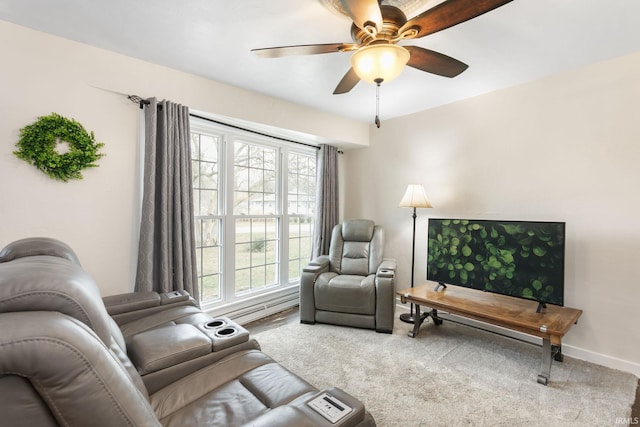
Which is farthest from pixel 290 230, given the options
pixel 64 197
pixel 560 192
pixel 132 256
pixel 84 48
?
pixel 560 192

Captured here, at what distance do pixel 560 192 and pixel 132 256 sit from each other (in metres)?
3.84

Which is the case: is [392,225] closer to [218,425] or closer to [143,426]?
[218,425]

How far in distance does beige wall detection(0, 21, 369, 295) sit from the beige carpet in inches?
65.9

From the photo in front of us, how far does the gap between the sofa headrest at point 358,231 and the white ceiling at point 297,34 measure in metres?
1.73

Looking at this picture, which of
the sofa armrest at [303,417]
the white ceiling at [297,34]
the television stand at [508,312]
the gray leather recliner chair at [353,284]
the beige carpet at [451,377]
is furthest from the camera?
the gray leather recliner chair at [353,284]

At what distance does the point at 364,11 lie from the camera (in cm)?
131

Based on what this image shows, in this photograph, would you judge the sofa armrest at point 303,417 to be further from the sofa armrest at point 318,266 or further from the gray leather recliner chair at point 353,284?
the sofa armrest at point 318,266

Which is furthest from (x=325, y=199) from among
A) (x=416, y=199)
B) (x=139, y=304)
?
(x=139, y=304)

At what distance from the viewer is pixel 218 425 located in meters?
1.15

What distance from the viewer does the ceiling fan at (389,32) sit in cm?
131

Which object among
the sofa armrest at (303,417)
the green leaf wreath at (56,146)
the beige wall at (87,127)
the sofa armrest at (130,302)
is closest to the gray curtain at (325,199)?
the beige wall at (87,127)

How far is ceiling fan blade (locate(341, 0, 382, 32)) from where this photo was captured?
1.26 m

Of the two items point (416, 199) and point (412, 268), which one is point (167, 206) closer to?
point (416, 199)

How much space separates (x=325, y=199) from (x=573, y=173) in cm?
265
